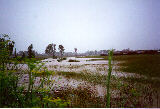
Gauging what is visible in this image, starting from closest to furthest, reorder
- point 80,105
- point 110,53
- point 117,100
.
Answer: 1. point 110,53
2. point 80,105
3. point 117,100

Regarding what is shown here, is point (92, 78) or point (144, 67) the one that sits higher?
point (144, 67)

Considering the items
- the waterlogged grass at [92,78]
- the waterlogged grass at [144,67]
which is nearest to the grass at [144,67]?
the waterlogged grass at [144,67]

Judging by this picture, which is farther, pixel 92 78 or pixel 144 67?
pixel 144 67

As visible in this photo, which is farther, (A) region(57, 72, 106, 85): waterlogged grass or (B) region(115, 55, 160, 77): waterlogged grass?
(B) region(115, 55, 160, 77): waterlogged grass

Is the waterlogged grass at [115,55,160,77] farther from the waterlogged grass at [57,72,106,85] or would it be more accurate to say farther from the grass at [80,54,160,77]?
the waterlogged grass at [57,72,106,85]

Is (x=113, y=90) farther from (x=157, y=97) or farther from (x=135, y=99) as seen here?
(x=157, y=97)

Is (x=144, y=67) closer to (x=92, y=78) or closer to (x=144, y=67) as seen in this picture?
(x=144, y=67)

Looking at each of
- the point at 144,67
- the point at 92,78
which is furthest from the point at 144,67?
the point at 92,78

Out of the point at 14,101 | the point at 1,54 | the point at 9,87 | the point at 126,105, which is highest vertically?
the point at 1,54

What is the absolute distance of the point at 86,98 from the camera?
7.93ft

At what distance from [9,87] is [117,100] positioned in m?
2.05

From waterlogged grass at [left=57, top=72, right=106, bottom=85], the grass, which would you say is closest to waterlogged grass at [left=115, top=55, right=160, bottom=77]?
the grass

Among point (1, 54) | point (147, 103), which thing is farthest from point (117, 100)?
point (1, 54)

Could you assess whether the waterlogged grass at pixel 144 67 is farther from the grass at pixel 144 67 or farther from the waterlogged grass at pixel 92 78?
the waterlogged grass at pixel 92 78
